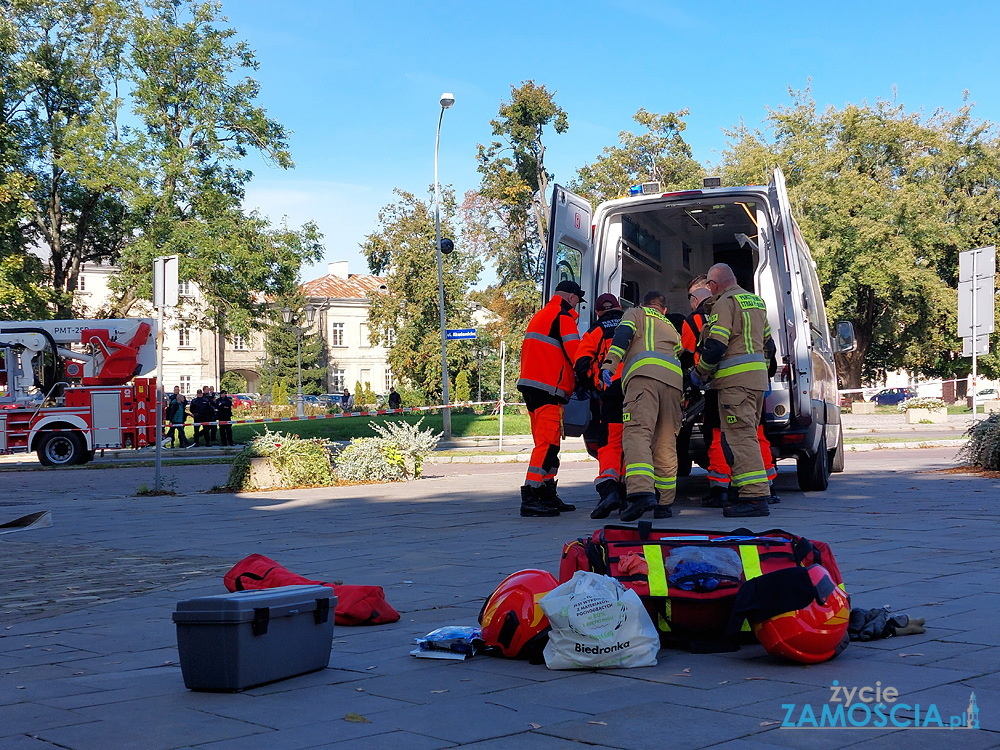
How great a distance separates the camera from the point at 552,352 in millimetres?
9258

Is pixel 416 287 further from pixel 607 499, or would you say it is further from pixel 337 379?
pixel 607 499

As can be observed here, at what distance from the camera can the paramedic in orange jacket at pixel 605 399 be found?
8.88 metres

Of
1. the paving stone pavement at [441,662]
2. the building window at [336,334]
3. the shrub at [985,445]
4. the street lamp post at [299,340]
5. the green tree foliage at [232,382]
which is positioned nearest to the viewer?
the paving stone pavement at [441,662]

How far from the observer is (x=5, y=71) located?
3077 centimetres

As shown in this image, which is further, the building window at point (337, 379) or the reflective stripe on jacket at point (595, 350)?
the building window at point (337, 379)

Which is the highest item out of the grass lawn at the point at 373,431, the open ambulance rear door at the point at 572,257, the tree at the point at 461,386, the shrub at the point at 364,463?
the open ambulance rear door at the point at 572,257

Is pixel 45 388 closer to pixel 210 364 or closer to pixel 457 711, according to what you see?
pixel 457 711

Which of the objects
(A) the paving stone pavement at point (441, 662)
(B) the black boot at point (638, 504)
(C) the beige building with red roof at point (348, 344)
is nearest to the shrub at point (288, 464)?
(A) the paving stone pavement at point (441, 662)

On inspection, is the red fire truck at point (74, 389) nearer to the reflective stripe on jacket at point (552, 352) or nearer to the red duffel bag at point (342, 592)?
the reflective stripe on jacket at point (552, 352)

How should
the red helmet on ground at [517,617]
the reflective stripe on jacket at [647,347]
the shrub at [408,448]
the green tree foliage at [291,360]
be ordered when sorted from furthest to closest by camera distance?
1. the green tree foliage at [291,360]
2. the shrub at [408,448]
3. the reflective stripe on jacket at [647,347]
4. the red helmet on ground at [517,617]

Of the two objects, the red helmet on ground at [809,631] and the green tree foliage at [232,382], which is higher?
the green tree foliage at [232,382]

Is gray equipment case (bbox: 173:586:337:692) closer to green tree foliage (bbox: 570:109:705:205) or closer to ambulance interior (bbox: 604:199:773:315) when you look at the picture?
ambulance interior (bbox: 604:199:773:315)

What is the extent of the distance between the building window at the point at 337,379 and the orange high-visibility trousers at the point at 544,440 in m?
72.7

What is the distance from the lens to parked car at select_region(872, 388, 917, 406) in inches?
1992
